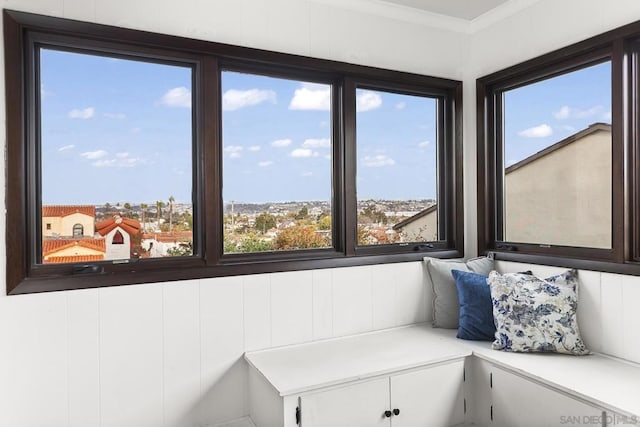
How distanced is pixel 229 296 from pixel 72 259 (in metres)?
0.73

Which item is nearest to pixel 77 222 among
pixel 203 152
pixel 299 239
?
pixel 203 152

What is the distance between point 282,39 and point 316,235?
1.09 meters

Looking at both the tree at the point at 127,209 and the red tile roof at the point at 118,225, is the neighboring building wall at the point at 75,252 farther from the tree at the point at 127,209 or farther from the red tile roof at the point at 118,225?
the tree at the point at 127,209

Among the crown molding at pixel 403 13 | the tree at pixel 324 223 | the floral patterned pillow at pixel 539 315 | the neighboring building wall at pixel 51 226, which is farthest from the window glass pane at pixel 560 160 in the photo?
the neighboring building wall at pixel 51 226

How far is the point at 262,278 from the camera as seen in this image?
7.64 feet

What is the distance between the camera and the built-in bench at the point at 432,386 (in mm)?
1839

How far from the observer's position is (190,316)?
2.16 m

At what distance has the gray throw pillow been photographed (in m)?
2.66

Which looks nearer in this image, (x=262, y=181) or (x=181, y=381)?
(x=181, y=381)

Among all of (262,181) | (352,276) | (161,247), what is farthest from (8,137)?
(352,276)

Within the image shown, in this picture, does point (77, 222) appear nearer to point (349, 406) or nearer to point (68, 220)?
point (68, 220)

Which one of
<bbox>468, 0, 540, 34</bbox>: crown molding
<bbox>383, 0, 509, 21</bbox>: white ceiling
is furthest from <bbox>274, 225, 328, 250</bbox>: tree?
<bbox>468, 0, 540, 34</bbox>: crown molding

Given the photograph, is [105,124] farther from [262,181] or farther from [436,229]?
[436,229]

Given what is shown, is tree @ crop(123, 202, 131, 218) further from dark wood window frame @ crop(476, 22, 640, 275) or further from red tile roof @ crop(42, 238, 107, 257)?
dark wood window frame @ crop(476, 22, 640, 275)
